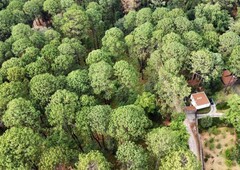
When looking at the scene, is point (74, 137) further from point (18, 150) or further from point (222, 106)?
point (222, 106)

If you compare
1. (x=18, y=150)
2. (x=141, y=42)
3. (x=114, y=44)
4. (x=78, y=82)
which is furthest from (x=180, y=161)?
(x=114, y=44)

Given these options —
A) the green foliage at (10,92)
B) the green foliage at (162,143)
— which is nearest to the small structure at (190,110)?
the green foliage at (162,143)

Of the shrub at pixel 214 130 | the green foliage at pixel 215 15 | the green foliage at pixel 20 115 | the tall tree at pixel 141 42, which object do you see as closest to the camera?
the green foliage at pixel 20 115

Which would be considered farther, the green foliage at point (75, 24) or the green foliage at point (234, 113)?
the green foliage at point (75, 24)

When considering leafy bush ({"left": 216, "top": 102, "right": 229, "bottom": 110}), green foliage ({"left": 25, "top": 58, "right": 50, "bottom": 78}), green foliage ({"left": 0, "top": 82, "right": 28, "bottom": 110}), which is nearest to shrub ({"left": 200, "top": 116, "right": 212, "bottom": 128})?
leafy bush ({"left": 216, "top": 102, "right": 229, "bottom": 110})

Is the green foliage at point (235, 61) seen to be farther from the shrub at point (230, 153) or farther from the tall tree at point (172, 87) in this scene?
the shrub at point (230, 153)

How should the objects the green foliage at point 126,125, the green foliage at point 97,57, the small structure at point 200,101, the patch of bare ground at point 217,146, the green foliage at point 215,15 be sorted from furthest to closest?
the green foliage at point 215,15 → the green foliage at point 97,57 → the small structure at point 200,101 → the patch of bare ground at point 217,146 → the green foliage at point 126,125

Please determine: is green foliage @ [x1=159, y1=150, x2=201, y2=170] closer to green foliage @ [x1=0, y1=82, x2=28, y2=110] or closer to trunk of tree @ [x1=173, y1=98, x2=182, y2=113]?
trunk of tree @ [x1=173, y1=98, x2=182, y2=113]
